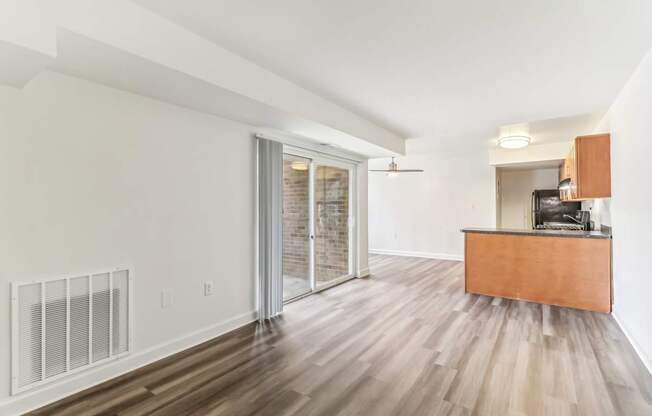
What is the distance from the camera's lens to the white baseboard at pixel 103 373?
203 cm

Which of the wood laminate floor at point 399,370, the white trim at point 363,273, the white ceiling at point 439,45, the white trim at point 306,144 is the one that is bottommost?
the wood laminate floor at point 399,370

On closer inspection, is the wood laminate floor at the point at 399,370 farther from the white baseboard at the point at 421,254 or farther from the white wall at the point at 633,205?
the white baseboard at the point at 421,254

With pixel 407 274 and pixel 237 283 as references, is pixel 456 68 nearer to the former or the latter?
pixel 237 283

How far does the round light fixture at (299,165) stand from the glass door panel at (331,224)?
9.2 inches

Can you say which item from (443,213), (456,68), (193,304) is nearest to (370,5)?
(456,68)

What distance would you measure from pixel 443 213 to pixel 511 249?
10.8 ft

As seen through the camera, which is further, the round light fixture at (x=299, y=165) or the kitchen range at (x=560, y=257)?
the round light fixture at (x=299, y=165)

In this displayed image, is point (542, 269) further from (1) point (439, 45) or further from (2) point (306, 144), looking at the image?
(2) point (306, 144)

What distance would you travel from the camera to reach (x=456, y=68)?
2.76 meters

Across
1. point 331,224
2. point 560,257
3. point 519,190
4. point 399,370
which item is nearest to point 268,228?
point 331,224

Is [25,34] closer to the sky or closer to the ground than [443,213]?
closer to the sky

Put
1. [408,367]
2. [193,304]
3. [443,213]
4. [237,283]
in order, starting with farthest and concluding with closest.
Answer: [443,213], [237,283], [193,304], [408,367]

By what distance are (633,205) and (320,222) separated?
3677mm

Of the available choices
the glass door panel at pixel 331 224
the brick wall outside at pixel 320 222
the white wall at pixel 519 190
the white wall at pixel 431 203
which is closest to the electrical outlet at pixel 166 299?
the brick wall outside at pixel 320 222
